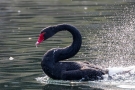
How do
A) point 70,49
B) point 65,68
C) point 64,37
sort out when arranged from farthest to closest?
point 64,37
point 70,49
point 65,68

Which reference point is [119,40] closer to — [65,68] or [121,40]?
[121,40]

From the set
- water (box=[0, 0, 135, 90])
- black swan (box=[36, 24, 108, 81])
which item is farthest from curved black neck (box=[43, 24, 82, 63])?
water (box=[0, 0, 135, 90])

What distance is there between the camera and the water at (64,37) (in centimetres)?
1198

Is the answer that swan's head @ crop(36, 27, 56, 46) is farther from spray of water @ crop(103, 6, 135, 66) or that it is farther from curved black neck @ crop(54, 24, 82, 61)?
spray of water @ crop(103, 6, 135, 66)

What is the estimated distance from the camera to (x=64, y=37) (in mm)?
17578

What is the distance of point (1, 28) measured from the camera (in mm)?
20234

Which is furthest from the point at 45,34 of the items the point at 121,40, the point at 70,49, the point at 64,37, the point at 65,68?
the point at 64,37

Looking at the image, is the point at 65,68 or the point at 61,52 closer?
the point at 65,68

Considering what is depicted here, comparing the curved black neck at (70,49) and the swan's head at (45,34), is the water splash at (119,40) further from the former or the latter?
the swan's head at (45,34)

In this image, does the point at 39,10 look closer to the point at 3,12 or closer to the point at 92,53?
the point at 3,12

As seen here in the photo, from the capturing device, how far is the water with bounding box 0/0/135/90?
11984 millimetres

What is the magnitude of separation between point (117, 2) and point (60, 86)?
16951 millimetres

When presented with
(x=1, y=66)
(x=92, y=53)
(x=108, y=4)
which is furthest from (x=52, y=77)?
(x=108, y=4)

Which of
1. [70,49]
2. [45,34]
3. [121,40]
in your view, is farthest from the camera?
[121,40]
